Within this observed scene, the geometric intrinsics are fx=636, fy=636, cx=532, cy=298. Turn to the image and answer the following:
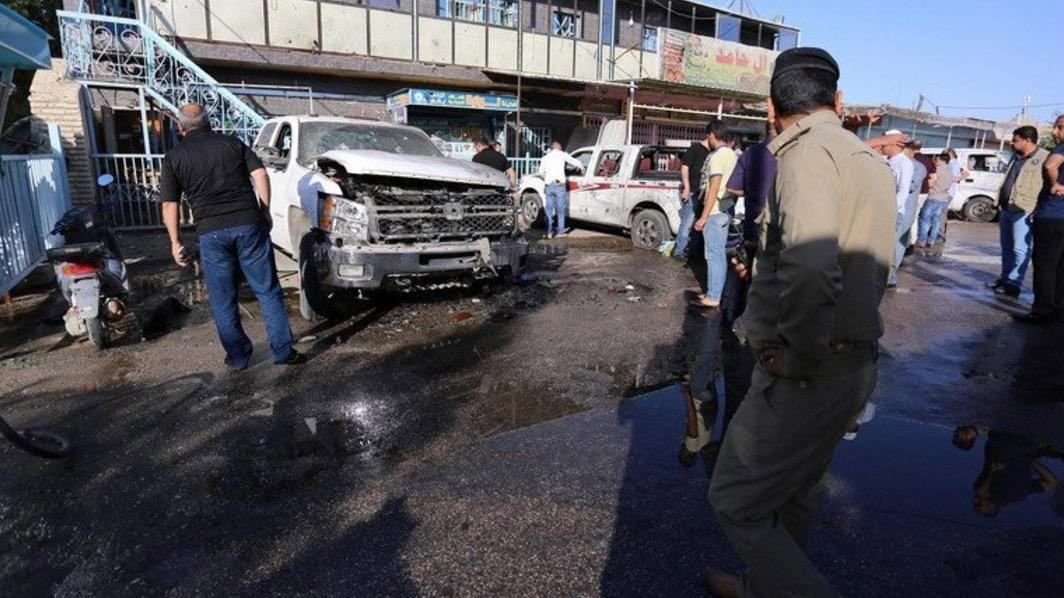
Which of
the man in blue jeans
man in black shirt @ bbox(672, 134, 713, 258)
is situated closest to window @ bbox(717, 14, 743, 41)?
man in black shirt @ bbox(672, 134, 713, 258)

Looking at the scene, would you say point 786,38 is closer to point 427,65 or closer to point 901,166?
point 427,65

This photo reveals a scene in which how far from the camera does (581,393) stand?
4430 mm

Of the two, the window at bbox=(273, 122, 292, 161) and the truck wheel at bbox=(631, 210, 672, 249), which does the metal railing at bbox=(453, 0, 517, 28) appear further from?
the window at bbox=(273, 122, 292, 161)

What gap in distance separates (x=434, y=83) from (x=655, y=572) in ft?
53.6

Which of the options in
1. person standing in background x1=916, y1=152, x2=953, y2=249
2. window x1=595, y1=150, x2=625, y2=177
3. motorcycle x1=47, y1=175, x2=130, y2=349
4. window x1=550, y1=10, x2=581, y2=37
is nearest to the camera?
motorcycle x1=47, y1=175, x2=130, y2=349

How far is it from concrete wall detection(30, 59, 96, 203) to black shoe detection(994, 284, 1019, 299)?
45.2 ft

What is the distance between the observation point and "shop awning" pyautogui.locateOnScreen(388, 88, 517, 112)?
51.5 feet

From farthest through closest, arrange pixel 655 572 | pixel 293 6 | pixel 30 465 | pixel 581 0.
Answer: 1. pixel 581 0
2. pixel 293 6
3. pixel 30 465
4. pixel 655 572

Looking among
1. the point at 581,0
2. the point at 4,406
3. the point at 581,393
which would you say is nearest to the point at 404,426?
the point at 581,393

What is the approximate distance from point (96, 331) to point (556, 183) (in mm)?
7839

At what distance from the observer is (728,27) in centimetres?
2267

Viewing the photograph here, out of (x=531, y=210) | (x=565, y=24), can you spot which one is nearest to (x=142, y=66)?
(x=531, y=210)

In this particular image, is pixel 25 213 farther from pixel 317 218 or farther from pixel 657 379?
pixel 657 379

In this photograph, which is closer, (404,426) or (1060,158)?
(404,426)
